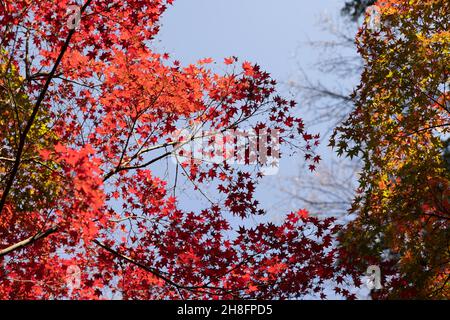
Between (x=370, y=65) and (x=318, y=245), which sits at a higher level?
(x=370, y=65)

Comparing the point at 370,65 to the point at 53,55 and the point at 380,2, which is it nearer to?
the point at 380,2

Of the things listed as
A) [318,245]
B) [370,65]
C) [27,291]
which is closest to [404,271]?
[318,245]

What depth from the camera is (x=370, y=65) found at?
8.08 meters

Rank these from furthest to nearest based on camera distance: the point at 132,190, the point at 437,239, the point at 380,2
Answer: the point at 132,190 < the point at 380,2 < the point at 437,239

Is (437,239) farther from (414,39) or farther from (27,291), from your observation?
(27,291)

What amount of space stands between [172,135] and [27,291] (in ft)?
12.6

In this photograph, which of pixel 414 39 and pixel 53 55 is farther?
pixel 53 55

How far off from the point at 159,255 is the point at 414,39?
5317 millimetres

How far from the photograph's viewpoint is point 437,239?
6.93 meters

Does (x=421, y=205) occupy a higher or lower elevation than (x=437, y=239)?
higher
